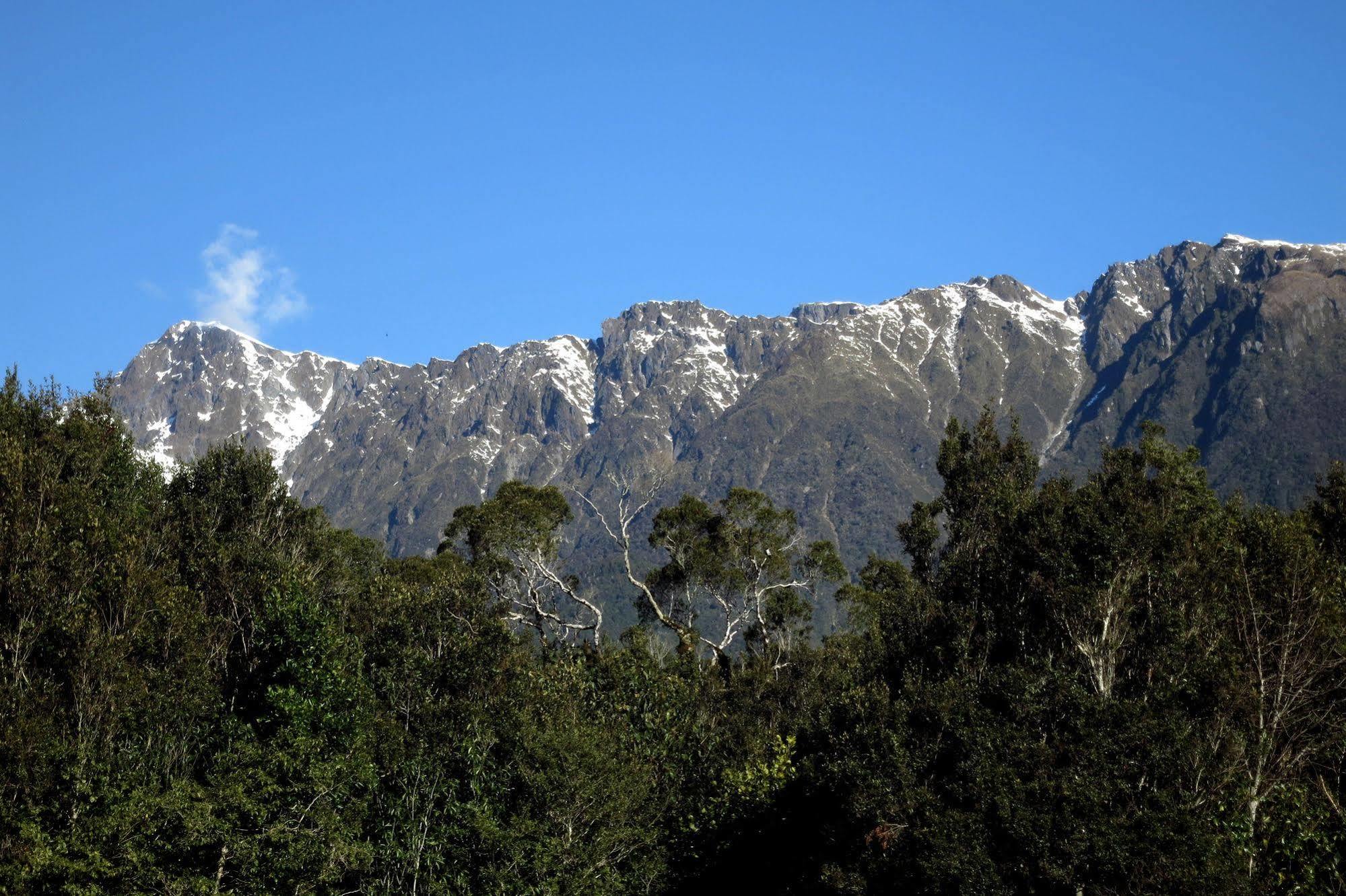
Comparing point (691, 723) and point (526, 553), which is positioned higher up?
point (526, 553)

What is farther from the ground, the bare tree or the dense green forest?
the bare tree

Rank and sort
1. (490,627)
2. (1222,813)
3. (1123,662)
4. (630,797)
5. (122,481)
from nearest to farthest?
1. (1222,813)
2. (1123,662)
3. (630,797)
4. (490,627)
5. (122,481)

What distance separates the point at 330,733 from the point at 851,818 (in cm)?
2020

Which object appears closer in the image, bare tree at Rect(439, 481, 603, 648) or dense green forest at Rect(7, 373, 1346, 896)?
dense green forest at Rect(7, 373, 1346, 896)

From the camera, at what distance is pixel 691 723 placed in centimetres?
5950

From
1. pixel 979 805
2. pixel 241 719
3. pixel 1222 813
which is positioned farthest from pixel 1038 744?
pixel 241 719

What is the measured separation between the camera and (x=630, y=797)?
46062mm

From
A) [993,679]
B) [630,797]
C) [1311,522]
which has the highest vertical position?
[1311,522]

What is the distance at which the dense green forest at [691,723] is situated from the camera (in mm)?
35125

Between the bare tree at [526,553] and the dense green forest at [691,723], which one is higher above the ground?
the bare tree at [526,553]

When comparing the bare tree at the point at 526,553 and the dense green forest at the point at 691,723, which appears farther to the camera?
A: the bare tree at the point at 526,553

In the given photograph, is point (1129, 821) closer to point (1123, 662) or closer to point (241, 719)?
point (1123, 662)

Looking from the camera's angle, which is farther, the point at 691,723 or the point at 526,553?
the point at 526,553

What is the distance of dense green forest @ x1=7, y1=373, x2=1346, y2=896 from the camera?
35.1 m
